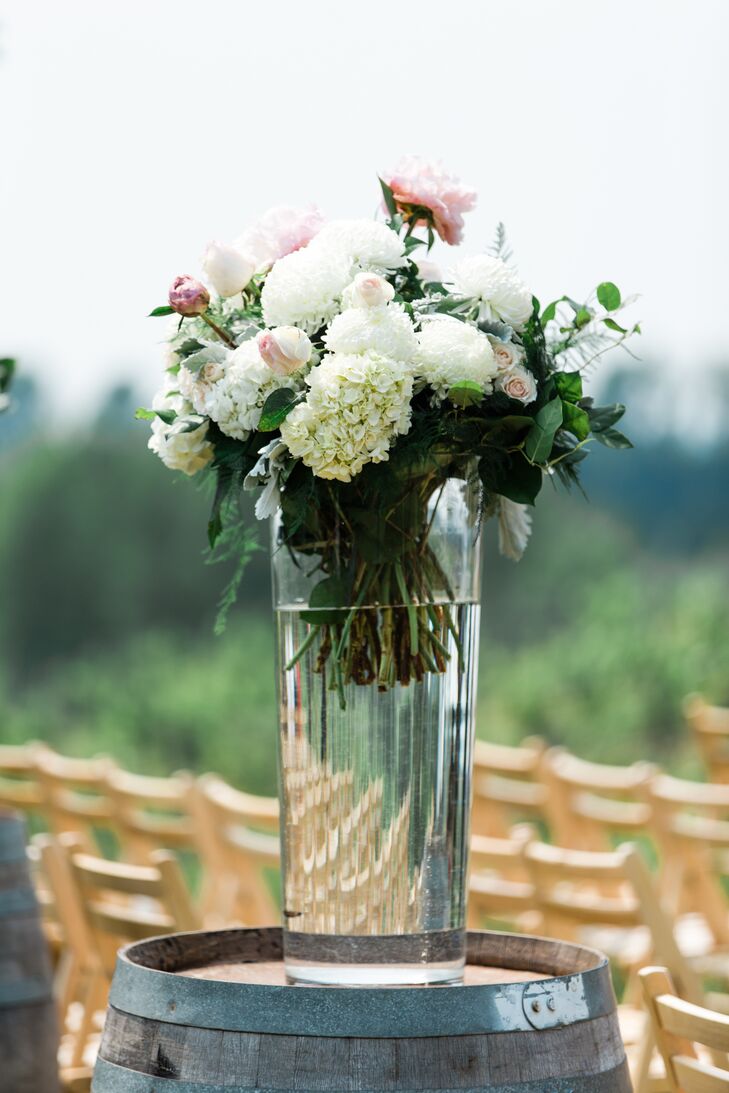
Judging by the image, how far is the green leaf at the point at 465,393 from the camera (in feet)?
5.17

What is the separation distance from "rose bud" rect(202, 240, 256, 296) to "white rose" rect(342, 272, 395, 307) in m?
0.16

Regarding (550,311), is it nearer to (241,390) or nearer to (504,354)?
(504,354)

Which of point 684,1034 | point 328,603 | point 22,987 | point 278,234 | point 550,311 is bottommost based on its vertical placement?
point 22,987

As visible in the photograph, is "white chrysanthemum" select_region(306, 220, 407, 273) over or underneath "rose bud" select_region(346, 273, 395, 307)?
over

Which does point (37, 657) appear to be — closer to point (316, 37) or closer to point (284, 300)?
point (316, 37)

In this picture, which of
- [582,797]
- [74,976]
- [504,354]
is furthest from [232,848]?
[504,354]

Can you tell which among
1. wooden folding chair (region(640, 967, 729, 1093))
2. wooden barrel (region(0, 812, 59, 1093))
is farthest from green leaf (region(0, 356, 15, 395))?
wooden folding chair (region(640, 967, 729, 1093))

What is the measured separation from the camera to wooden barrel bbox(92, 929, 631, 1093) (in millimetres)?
1506

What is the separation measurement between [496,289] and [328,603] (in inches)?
16.8

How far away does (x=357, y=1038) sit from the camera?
151 cm

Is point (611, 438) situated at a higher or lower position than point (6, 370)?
lower

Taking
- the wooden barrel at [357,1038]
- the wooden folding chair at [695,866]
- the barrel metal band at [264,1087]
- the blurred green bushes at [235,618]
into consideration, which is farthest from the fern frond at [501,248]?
the blurred green bushes at [235,618]

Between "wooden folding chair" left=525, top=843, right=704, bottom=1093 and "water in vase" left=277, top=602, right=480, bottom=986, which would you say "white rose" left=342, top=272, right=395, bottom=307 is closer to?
"water in vase" left=277, top=602, right=480, bottom=986

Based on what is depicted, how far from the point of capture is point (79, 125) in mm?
11219
